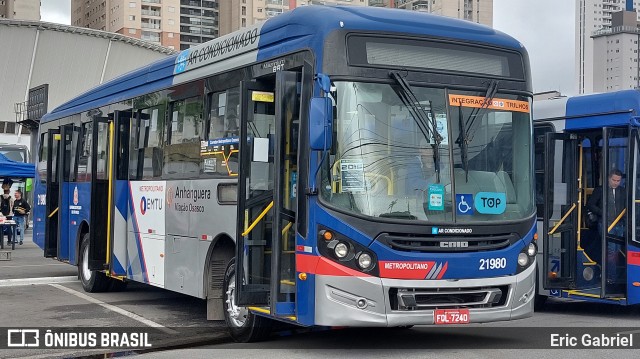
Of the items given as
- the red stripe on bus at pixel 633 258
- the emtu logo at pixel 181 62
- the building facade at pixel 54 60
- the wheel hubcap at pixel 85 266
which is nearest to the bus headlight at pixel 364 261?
the emtu logo at pixel 181 62

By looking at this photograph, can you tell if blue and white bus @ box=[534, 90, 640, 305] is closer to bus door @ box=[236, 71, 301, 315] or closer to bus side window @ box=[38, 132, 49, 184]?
bus door @ box=[236, 71, 301, 315]

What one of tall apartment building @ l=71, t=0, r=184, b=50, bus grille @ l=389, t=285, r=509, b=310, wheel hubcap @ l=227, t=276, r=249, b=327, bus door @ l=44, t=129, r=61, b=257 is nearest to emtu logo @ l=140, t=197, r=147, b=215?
wheel hubcap @ l=227, t=276, r=249, b=327


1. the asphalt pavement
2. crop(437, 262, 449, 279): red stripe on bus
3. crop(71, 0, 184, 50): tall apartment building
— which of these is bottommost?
the asphalt pavement

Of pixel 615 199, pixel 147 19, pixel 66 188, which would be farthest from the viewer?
pixel 147 19

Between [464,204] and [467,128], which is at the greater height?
[467,128]

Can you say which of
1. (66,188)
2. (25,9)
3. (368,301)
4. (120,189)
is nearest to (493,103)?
(368,301)

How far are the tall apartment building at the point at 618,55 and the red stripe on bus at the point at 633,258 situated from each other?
516ft

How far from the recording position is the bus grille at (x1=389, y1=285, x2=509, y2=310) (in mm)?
8883

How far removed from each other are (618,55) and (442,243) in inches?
6949

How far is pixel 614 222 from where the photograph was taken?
12.8m

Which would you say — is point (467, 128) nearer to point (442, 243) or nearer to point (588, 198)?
point (442, 243)

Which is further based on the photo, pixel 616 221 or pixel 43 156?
pixel 43 156

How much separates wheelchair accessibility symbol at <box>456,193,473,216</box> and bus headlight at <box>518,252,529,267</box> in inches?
30.3

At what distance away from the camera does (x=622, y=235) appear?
1272cm
